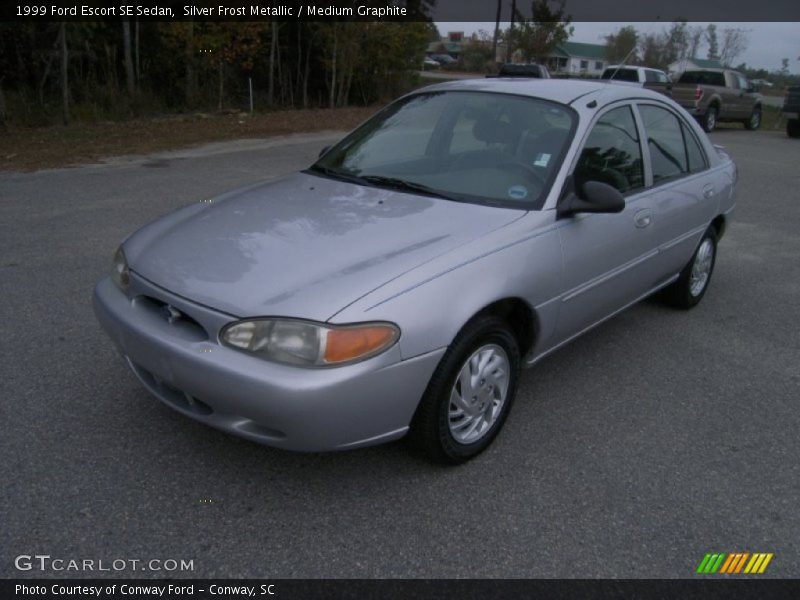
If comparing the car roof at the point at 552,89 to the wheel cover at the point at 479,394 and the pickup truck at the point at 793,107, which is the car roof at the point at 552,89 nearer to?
the wheel cover at the point at 479,394

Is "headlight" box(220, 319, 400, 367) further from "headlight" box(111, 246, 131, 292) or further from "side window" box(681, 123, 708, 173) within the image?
"side window" box(681, 123, 708, 173)

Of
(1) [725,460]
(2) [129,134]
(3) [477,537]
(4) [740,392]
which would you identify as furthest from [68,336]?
(2) [129,134]

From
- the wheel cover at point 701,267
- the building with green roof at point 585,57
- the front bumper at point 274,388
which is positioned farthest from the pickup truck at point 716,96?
the building with green roof at point 585,57

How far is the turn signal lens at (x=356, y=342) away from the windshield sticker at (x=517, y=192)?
118 centimetres

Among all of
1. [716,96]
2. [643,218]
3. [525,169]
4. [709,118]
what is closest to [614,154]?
[643,218]

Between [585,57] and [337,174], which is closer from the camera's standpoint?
[337,174]

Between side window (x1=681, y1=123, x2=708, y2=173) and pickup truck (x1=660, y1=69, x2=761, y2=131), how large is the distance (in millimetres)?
16585

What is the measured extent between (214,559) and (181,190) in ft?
23.2

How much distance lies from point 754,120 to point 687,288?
21.3 meters

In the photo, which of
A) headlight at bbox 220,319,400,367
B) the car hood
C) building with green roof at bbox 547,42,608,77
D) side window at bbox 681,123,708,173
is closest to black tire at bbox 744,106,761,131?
side window at bbox 681,123,708,173

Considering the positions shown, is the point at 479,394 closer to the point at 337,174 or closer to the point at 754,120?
the point at 337,174

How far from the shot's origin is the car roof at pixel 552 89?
12.4 feet

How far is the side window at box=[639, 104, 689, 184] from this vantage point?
416 centimetres

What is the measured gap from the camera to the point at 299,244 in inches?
113
